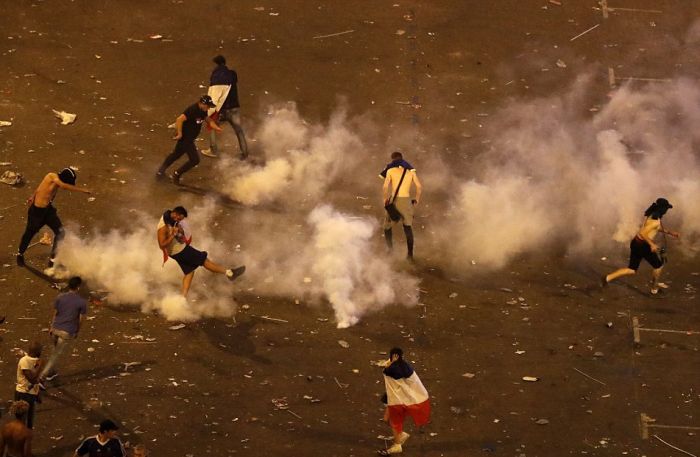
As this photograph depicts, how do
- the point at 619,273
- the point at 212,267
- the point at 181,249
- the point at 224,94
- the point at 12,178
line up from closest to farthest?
the point at 181,249, the point at 212,267, the point at 619,273, the point at 12,178, the point at 224,94

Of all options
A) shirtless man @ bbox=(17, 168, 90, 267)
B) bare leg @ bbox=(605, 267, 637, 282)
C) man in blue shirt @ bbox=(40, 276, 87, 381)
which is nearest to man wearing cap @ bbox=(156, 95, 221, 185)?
shirtless man @ bbox=(17, 168, 90, 267)

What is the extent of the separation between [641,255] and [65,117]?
886cm

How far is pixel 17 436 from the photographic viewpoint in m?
12.1

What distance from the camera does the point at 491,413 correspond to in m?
14.6

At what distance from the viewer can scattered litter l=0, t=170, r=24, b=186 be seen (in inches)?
714

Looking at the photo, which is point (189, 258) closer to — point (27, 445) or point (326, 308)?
point (326, 308)

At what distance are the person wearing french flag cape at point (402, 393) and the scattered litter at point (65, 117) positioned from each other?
8282 millimetres

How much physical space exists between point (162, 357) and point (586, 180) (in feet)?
24.3

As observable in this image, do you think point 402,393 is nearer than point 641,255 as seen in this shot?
Yes

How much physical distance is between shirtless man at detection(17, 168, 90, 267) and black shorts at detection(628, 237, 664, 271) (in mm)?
6987

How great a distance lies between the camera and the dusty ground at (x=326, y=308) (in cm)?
1430

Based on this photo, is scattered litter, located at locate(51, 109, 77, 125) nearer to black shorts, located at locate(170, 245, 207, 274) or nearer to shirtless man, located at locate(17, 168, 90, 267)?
shirtless man, located at locate(17, 168, 90, 267)

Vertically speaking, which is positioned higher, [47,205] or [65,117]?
[65,117]

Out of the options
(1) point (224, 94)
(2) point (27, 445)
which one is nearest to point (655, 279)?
(1) point (224, 94)
